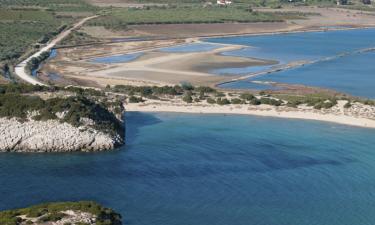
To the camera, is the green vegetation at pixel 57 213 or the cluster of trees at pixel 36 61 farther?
the cluster of trees at pixel 36 61

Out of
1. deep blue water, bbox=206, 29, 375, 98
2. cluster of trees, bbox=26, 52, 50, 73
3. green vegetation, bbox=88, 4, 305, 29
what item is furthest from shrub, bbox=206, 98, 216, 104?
green vegetation, bbox=88, 4, 305, 29

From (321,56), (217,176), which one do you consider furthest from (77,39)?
(217,176)

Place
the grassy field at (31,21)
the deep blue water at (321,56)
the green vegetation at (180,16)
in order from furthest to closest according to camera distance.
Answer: the green vegetation at (180,16) → the grassy field at (31,21) → the deep blue water at (321,56)

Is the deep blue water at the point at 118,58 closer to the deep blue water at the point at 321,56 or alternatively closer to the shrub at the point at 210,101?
the deep blue water at the point at 321,56

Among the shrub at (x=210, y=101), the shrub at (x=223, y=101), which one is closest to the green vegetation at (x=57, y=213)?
the shrub at (x=223, y=101)

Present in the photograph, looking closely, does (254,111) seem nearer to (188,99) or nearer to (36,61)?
(188,99)

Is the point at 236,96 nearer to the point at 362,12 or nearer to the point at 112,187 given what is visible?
the point at 112,187

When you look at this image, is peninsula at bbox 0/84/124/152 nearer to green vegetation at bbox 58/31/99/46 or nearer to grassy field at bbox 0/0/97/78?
grassy field at bbox 0/0/97/78
